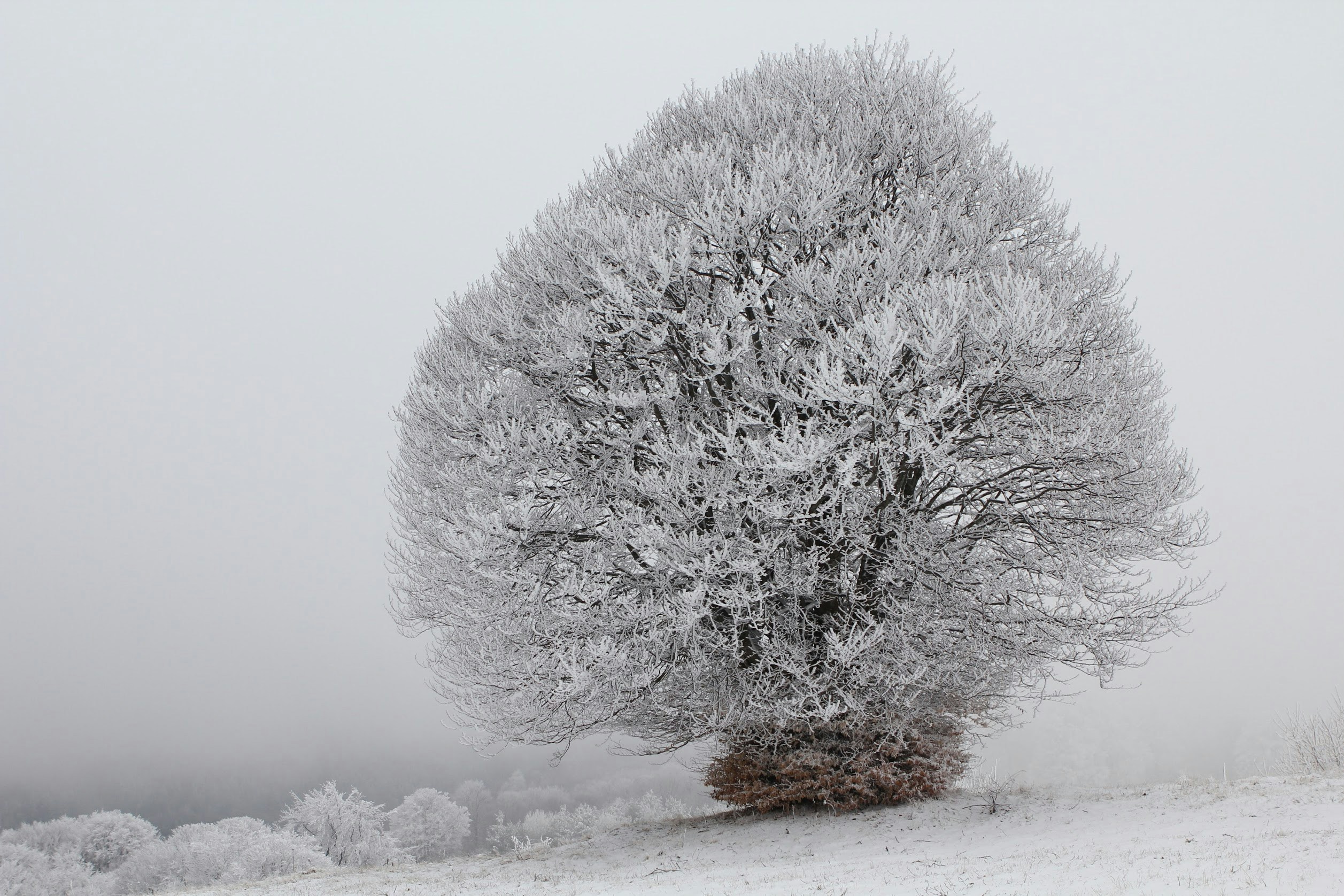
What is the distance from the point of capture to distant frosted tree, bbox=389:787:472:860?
39.3 meters

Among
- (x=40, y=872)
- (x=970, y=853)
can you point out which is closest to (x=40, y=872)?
(x=40, y=872)

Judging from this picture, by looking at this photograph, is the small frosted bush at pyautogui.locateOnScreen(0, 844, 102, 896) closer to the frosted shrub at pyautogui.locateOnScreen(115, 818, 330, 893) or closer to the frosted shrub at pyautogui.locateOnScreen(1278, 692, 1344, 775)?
the frosted shrub at pyautogui.locateOnScreen(115, 818, 330, 893)

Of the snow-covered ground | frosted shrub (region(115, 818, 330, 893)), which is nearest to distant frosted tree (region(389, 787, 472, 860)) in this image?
frosted shrub (region(115, 818, 330, 893))

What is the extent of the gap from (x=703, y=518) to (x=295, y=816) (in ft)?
97.1

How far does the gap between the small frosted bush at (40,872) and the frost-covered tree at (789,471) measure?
2824cm

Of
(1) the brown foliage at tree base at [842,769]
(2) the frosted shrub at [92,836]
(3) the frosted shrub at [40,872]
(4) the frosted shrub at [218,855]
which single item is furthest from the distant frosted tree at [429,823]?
(1) the brown foliage at tree base at [842,769]

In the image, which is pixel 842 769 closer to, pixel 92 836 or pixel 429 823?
pixel 429 823

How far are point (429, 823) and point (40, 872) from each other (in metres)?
16.7

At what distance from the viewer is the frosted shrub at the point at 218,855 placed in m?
28.7

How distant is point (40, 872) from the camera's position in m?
36.9

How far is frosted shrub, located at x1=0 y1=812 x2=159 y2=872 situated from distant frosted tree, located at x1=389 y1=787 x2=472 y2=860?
14.3 meters

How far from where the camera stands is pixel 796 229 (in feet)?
34.9

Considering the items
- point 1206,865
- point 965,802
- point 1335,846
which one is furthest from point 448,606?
point 1335,846

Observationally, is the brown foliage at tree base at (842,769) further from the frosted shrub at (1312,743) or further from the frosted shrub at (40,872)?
the frosted shrub at (40,872)
